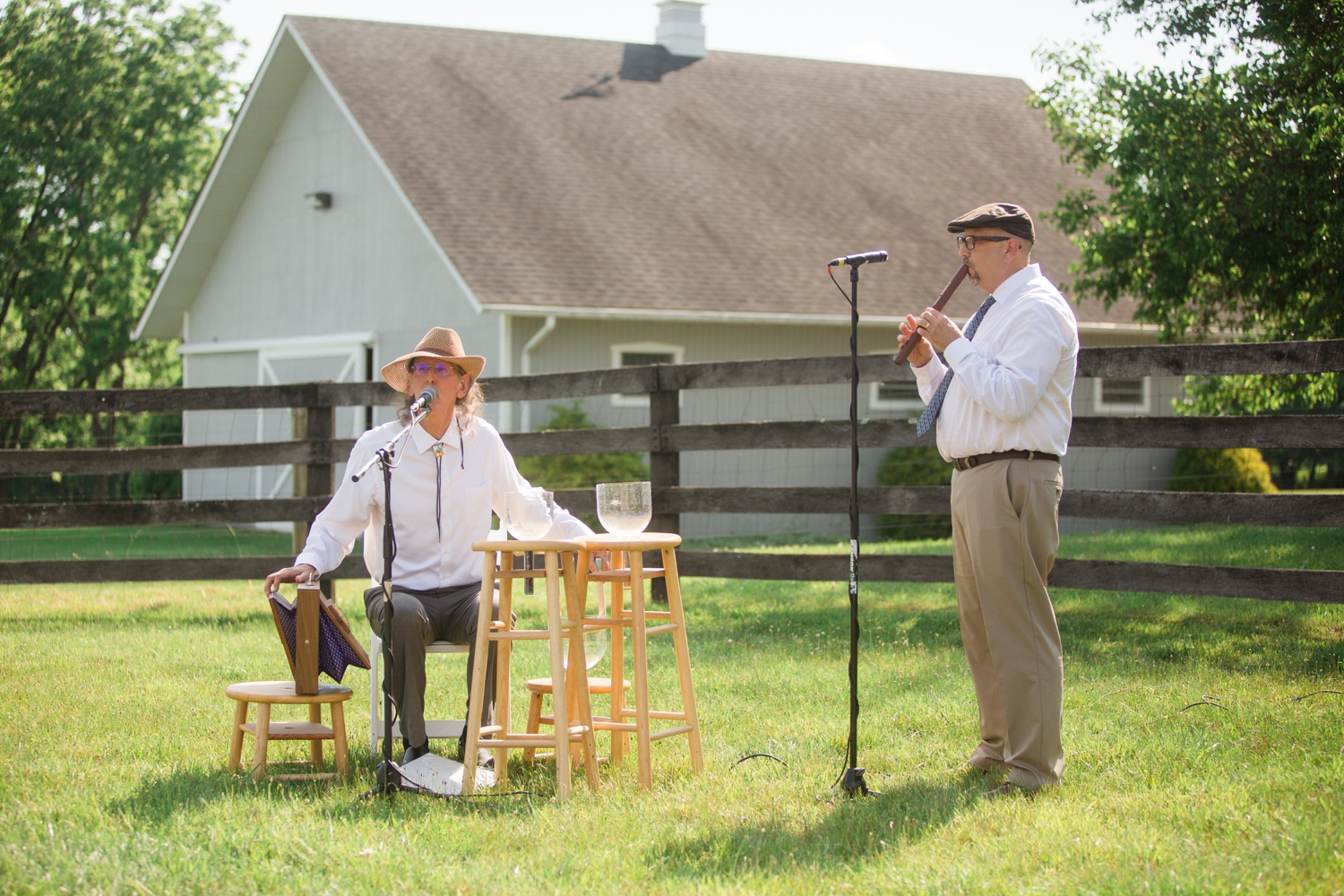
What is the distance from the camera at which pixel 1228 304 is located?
37.9 feet

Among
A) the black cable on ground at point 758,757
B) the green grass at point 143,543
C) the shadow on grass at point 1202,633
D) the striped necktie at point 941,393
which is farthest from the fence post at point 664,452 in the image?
the green grass at point 143,543

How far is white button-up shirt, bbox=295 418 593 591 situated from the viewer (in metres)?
5.39

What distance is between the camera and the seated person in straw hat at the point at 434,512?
532cm

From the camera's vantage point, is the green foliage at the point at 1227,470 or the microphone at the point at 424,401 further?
the green foliage at the point at 1227,470

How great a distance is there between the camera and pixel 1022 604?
4629 millimetres

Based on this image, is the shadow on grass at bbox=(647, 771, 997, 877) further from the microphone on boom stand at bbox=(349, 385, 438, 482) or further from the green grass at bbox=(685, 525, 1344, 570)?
the green grass at bbox=(685, 525, 1344, 570)

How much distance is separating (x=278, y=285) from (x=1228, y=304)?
474 inches

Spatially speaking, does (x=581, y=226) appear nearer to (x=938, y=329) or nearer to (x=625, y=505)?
(x=625, y=505)

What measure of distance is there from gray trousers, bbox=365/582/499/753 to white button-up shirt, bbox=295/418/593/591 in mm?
73

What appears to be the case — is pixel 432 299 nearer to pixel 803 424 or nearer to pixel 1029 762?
pixel 803 424

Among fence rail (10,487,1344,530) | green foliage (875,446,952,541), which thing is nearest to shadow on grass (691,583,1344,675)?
fence rail (10,487,1344,530)

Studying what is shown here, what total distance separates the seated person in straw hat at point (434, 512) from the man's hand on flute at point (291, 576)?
138mm

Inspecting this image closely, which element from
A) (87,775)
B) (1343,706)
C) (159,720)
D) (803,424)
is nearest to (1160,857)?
(1343,706)

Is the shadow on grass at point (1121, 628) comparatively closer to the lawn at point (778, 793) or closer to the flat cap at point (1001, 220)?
the lawn at point (778, 793)
